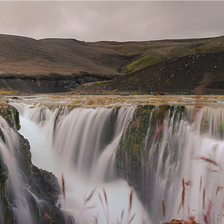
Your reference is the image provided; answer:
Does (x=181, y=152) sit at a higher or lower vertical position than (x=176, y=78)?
lower

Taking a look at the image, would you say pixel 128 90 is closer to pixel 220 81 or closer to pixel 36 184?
pixel 220 81

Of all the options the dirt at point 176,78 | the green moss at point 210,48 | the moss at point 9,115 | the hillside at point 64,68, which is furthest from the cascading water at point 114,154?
the green moss at point 210,48

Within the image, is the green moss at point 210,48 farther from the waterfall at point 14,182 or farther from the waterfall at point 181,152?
the waterfall at point 14,182

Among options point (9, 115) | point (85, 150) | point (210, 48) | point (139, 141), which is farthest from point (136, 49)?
point (9, 115)

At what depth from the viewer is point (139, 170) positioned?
9.12m

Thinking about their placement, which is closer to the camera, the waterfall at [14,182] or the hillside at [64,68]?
the waterfall at [14,182]

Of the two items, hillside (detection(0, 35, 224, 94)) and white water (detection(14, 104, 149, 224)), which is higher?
hillside (detection(0, 35, 224, 94))

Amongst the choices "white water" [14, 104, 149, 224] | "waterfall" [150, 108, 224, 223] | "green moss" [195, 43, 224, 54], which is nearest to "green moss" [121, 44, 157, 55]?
"green moss" [195, 43, 224, 54]

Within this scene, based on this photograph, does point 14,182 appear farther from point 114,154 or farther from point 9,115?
point 114,154

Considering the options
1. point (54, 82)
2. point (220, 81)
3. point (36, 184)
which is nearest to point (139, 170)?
point (36, 184)

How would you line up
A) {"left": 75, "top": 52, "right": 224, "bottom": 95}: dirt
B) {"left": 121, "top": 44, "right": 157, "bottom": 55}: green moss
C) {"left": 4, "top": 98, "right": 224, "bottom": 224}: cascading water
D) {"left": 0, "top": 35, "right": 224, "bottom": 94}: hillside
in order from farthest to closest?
1. {"left": 121, "top": 44, "right": 157, "bottom": 55}: green moss
2. {"left": 0, "top": 35, "right": 224, "bottom": 94}: hillside
3. {"left": 75, "top": 52, "right": 224, "bottom": 95}: dirt
4. {"left": 4, "top": 98, "right": 224, "bottom": 224}: cascading water

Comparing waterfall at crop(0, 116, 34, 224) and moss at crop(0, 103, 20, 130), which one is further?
moss at crop(0, 103, 20, 130)

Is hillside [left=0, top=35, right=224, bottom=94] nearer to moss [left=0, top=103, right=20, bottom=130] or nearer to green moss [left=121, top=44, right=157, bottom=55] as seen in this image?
green moss [left=121, top=44, right=157, bottom=55]

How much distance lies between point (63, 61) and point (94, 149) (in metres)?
69.6
